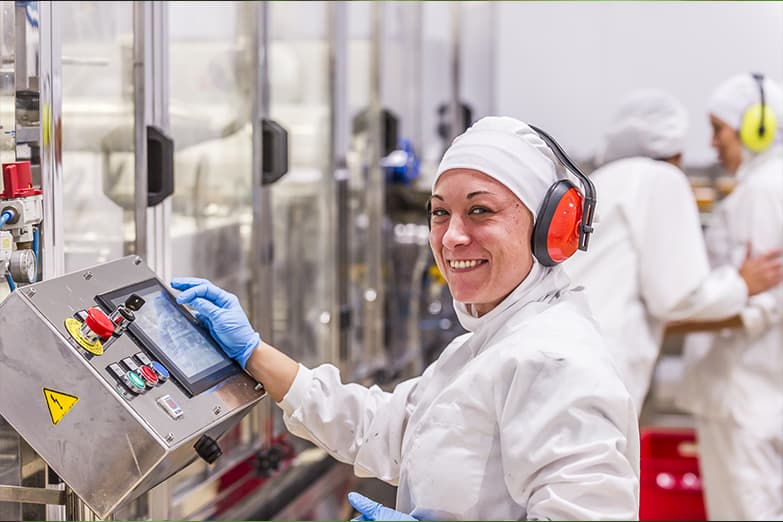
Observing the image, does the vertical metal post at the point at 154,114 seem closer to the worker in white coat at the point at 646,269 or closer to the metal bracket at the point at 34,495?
the metal bracket at the point at 34,495

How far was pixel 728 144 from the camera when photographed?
10.4ft

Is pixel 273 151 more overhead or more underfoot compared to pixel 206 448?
more overhead

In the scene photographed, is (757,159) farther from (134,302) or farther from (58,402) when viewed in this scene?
(58,402)

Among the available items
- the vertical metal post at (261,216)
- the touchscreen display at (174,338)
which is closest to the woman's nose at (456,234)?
the touchscreen display at (174,338)

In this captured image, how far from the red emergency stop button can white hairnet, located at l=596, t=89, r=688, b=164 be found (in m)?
2.11

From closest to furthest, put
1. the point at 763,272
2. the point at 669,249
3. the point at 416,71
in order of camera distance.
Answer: the point at 669,249, the point at 763,272, the point at 416,71

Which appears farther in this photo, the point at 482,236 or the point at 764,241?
the point at 764,241

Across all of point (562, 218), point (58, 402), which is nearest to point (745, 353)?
point (562, 218)

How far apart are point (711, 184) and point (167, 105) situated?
3.07 metres

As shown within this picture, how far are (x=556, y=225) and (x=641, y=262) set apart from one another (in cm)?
145

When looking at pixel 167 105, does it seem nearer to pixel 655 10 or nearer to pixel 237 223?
pixel 237 223

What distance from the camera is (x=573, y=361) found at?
136 cm

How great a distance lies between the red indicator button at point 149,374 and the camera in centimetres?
142

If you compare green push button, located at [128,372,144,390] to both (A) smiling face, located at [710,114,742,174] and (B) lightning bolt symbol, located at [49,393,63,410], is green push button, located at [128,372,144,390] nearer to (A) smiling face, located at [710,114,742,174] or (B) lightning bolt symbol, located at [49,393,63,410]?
(B) lightning bolt symbol, located at [49,393,63,410]
